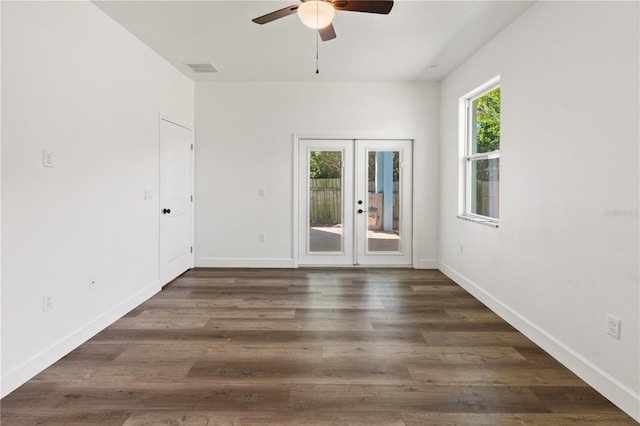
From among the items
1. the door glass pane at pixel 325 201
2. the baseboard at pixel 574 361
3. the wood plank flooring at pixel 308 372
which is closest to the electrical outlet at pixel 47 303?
the wood plank flooring at pixel 308 372

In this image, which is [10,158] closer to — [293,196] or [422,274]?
[293,196]

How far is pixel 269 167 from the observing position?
17.3ft

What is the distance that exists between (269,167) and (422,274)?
8.49 feet

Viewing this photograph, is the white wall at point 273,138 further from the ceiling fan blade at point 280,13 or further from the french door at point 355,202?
the ceiling fan blade at point 280,13

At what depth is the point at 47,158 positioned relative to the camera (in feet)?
8.11

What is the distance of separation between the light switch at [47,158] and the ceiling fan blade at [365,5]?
2.12 meters

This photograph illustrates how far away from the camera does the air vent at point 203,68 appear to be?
4.46 m

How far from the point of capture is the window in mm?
3801

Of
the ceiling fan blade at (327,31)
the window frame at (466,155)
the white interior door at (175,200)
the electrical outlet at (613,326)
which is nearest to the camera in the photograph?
the electrical outlet at (613,326)

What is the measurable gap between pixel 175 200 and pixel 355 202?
2431 millimetres

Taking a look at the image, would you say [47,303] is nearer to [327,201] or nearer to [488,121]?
[327,201]

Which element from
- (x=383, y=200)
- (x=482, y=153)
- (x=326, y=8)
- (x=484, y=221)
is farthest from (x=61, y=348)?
(x=482, y=153)

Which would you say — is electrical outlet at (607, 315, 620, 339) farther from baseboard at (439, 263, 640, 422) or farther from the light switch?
the light switch

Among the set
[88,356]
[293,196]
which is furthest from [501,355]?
[293,196]
